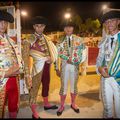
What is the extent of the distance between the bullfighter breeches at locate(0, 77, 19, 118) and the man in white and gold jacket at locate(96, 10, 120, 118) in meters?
1.25

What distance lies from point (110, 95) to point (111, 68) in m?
0.38

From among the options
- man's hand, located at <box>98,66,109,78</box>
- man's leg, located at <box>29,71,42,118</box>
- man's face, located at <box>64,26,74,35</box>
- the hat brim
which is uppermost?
the hat brim

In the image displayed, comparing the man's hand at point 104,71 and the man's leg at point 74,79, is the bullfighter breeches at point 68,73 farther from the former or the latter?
the man's hand at point 104,71

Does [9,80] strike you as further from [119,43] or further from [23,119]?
[119,43]

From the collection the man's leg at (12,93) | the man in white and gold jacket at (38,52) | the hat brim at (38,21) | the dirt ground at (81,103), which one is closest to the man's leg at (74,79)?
the dirt ground at (81,103)

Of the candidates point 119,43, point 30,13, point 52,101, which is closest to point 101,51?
point 119,43

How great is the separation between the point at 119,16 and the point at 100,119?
195 centimetres

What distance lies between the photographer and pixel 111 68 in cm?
384

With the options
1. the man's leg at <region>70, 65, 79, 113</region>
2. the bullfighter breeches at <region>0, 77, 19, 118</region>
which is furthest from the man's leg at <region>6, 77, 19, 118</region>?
the man's leg at <region>70, 65, 79, 113</region>

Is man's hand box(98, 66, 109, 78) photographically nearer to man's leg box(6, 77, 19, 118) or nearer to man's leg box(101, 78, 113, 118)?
man's leg box(101, 78, 113, 118)

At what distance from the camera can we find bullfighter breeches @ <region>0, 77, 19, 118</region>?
150 inches

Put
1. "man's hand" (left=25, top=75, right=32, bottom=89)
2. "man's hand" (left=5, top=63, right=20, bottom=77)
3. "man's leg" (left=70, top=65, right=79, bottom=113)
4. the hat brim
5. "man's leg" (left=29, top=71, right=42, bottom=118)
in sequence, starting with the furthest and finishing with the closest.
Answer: "man's leg" (left=70, top=65, right=79, bottom=113), "man's leg" (left=29, top=71, right=42, bottom=118), the hat brim, "man's hand" (left=25, top=75, right=32, bottom=89), "man's hand" (left=5, top=63, right=20, bottom=77)

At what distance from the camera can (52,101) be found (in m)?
5.96

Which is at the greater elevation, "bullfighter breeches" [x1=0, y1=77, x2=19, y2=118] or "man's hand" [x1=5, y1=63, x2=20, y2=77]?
"man's hand" [x1=5, y1=63, x2=20, y2=77]
